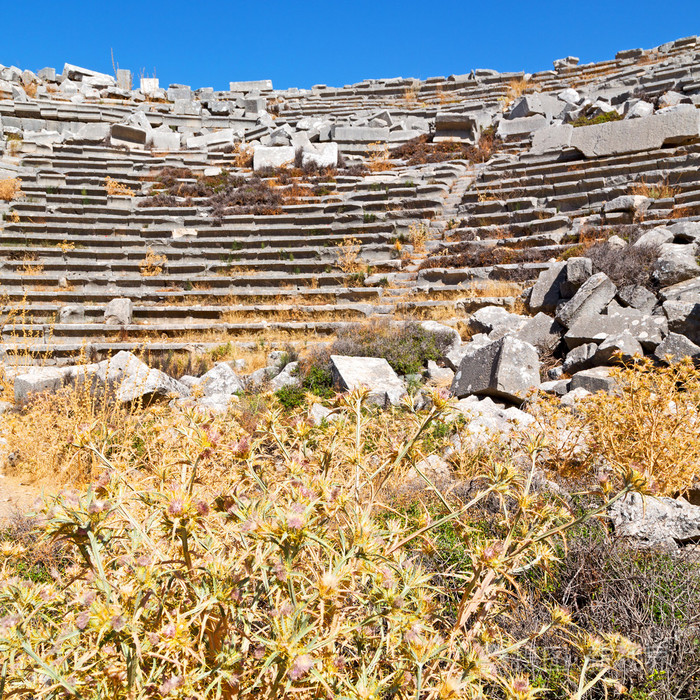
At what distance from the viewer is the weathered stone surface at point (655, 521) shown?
276cm

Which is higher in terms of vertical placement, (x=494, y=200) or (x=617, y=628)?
(x=494, y=200)

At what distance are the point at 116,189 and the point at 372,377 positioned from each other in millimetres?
12788

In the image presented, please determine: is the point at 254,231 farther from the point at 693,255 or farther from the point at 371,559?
the point at 371,559

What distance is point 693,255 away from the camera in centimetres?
789

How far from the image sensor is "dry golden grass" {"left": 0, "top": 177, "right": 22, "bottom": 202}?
48.4 feet

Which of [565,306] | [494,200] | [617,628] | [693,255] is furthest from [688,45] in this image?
[617,628]

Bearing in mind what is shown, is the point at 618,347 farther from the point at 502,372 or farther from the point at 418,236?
the point at 418,236

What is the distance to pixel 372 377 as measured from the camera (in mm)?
6676

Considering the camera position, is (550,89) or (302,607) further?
(550,89)

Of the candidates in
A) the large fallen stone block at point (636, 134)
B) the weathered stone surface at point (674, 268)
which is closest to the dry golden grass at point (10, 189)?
the large fallen stone block at point (636, 134)

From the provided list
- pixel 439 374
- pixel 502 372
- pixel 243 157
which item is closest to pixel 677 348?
pixel 502 372

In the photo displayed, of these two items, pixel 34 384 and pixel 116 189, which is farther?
pixel 116 189

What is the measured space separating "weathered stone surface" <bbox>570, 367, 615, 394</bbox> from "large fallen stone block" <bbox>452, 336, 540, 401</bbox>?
0.45 metres

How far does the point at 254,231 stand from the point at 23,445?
31.4ft
